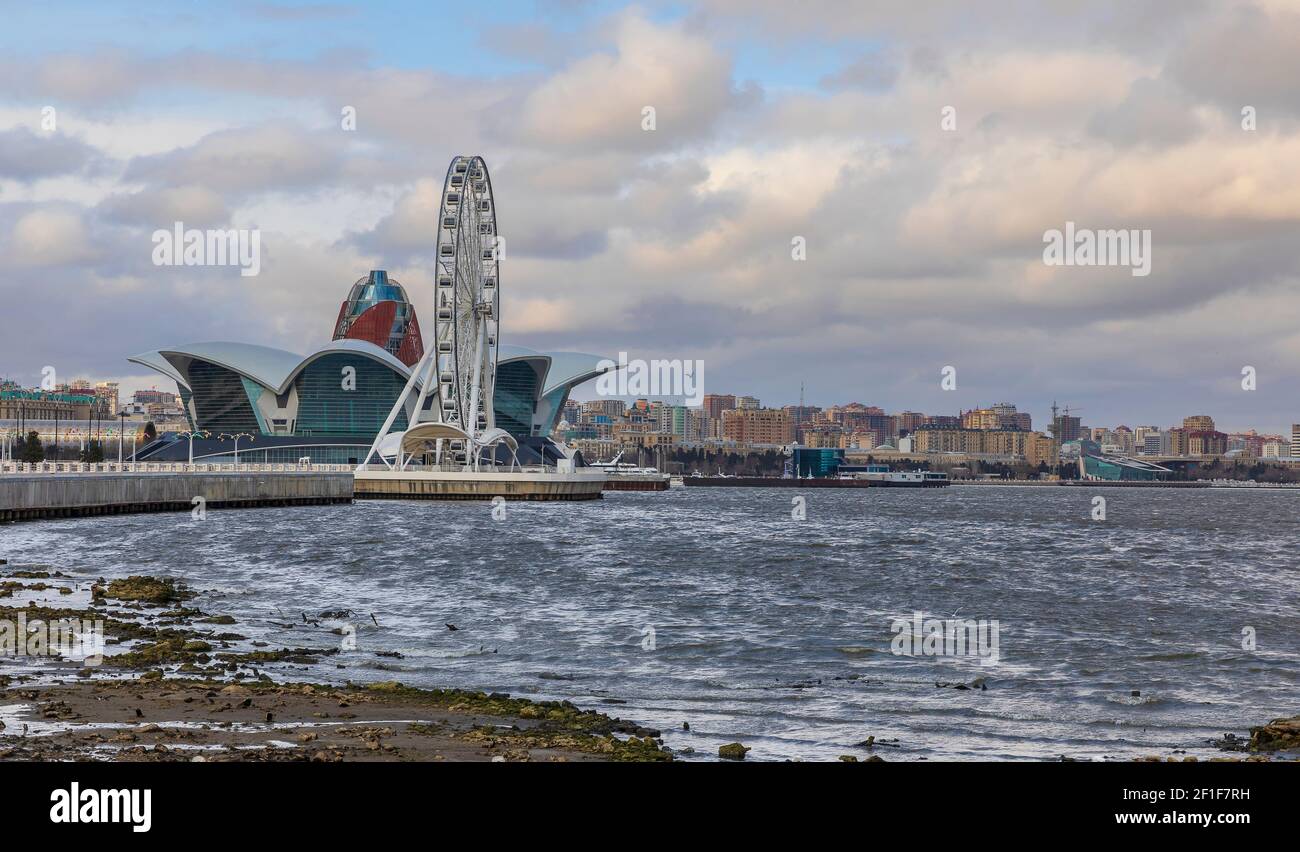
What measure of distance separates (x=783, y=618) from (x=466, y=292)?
264ft

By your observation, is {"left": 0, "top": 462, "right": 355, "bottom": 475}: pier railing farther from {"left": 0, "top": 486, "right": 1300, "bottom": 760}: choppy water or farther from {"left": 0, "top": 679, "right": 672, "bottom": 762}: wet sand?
{"left": 0, "top": 679, "right": 672, "bottom": 762}: wet sand

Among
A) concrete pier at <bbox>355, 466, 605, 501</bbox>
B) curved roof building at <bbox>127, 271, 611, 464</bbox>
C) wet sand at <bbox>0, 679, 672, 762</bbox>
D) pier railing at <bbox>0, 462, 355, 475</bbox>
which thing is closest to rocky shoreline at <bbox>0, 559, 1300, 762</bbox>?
wet sand at <bbox>0, 679, 672, 762</bbox>

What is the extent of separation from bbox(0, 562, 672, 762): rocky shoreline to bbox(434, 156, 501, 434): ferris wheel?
82.1 metres

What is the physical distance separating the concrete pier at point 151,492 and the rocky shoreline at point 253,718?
4397 cm

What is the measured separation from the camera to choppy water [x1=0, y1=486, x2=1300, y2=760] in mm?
17312

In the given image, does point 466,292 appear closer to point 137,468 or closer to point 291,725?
point 137,468

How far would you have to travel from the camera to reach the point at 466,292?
107m

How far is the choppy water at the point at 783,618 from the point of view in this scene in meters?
17.3
